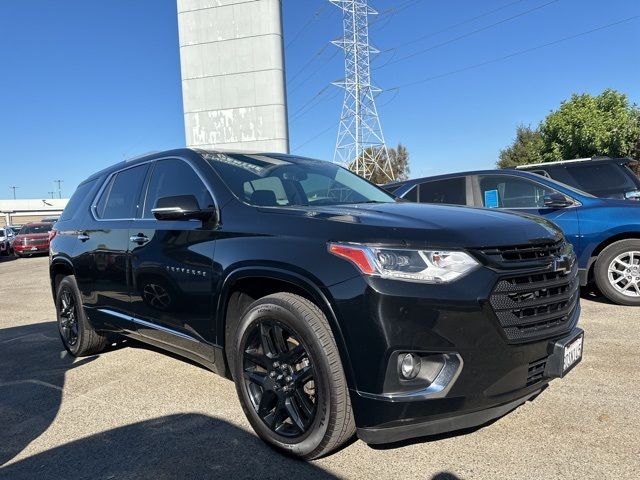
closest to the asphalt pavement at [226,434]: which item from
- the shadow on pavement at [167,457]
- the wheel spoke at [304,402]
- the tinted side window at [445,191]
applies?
the shadow on pavement at [167,457]

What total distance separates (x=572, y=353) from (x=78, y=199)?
188 inches

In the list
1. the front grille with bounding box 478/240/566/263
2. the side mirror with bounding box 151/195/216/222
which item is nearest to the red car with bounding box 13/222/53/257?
the side mirror with bounding box 151/195/216/222

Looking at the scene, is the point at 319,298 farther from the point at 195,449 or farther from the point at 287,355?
the point at 195,449

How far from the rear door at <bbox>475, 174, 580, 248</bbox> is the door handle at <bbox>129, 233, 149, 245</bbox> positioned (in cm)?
478

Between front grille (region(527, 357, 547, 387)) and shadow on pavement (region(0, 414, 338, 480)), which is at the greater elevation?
front grille (region(527, 357, 547, 387))

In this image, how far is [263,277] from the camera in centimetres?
274

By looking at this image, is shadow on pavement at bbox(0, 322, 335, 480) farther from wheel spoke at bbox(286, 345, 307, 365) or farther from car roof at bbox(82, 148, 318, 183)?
car roof at bbox(82, 148, 318, 183)

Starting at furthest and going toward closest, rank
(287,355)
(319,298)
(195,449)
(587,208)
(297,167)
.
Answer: (587,208)
(297,167)
(195,449)
(287,355)
(319,298)

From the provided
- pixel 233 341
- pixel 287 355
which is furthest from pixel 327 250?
pixel 233 341

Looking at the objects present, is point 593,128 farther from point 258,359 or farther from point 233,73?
point 258,359

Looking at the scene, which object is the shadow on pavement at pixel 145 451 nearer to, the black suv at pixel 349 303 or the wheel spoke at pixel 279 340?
the black suv at pixel 349 303

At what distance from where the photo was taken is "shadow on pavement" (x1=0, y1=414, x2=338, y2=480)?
263 centimetres

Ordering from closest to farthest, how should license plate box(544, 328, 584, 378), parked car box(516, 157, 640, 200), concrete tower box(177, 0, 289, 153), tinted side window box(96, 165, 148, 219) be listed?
license plate box(544, 328, 584, 378)
tinted side window box(96, 165, 148, 219)
parked car box(516, 157, 640, 200)
concrete tower box(177, 0, 289, 153)

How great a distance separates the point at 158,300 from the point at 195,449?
1.13 m
